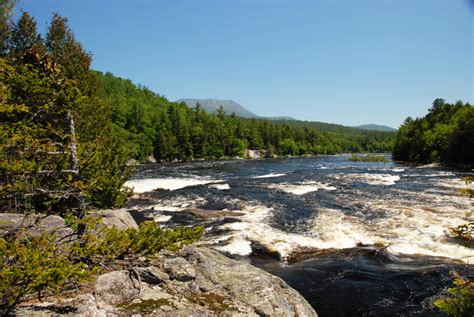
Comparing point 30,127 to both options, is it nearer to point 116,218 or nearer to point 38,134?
point 38,134

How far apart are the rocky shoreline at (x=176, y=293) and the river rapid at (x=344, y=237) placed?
3670mm

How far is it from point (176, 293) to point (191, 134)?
100631 mm

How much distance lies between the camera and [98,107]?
25.4 meters

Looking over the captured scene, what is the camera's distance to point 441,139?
2874 inches

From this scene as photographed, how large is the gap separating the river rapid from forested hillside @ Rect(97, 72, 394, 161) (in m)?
48.8

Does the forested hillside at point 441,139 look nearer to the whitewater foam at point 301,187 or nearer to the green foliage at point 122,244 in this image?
the whitewater foam at point 301,187

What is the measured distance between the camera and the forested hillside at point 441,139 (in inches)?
2479

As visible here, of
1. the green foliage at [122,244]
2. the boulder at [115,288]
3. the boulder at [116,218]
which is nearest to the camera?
the green foliage at [122,244]

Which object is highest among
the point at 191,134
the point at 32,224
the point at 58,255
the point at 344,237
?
the point at 191,134

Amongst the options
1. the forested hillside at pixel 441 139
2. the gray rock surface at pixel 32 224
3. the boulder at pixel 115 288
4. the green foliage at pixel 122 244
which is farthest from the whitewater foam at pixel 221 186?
the forested hillside at pixel 441 139

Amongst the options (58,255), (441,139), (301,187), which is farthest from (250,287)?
(441,139)

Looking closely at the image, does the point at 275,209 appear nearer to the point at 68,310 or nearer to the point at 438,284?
the point at 438,284

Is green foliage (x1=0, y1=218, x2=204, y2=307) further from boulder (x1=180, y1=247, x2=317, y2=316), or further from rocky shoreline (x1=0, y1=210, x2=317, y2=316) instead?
boulder (x1=180, y1=247, x2=317, y2=316)

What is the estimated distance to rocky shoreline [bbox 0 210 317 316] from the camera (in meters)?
5.50
